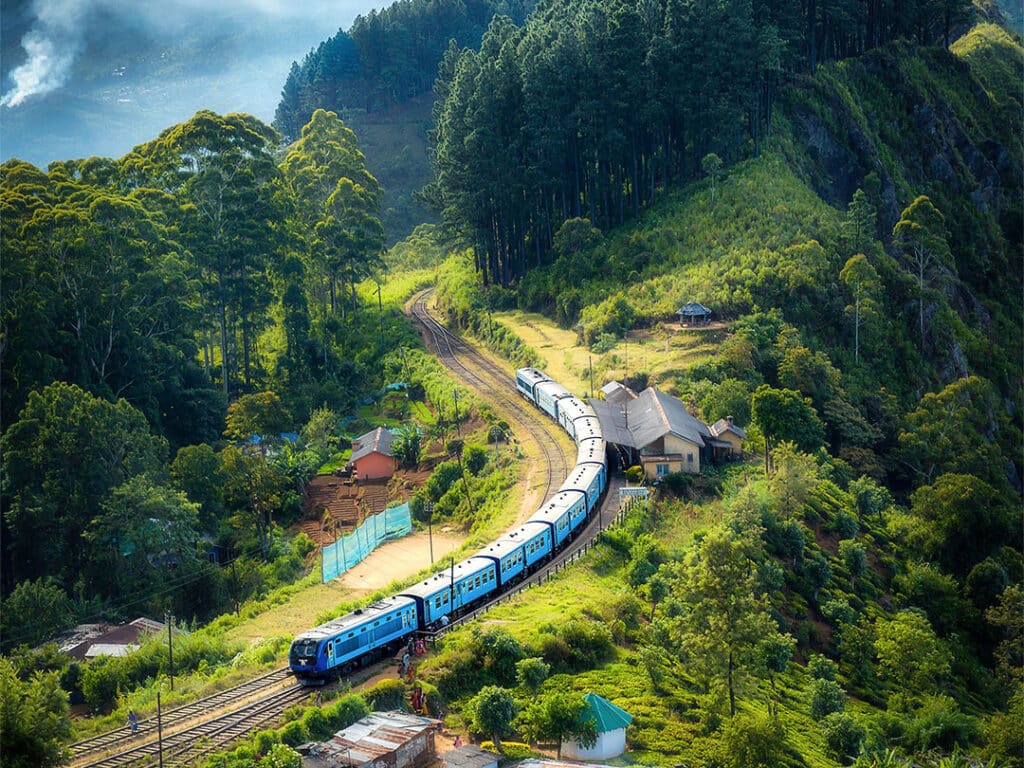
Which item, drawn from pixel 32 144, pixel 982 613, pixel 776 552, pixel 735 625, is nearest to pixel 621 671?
pixel 735 625

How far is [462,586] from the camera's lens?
4784 cm

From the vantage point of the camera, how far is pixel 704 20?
9512 cm

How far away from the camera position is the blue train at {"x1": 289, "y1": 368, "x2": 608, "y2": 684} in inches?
1623

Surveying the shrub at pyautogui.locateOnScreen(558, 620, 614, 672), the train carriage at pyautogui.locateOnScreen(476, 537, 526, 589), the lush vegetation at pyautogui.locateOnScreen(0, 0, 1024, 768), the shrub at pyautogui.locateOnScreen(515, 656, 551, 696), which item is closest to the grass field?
the lush vegetation at pyautogui.locateOnScreen(0, 0, 1024, 768)

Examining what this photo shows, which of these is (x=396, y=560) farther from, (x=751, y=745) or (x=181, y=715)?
(x=751, y=745)

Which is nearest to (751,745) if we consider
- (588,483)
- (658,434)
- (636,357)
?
(588,483)

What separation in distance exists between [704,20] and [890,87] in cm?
3072

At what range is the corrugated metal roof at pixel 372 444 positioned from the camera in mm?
73188

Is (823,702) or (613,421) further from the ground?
(613,421)

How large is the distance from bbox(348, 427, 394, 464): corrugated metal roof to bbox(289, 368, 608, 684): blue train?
1320cm

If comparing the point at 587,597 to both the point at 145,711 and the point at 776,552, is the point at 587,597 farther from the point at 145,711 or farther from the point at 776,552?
the point at 145,711

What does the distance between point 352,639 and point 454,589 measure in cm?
656

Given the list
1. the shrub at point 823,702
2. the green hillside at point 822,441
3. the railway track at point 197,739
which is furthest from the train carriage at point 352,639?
the shrub at point 823,702

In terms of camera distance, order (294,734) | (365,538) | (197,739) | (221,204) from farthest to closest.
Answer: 1. (221,204)
2. (365,538)
3. (197,739)
4. (294,734)
